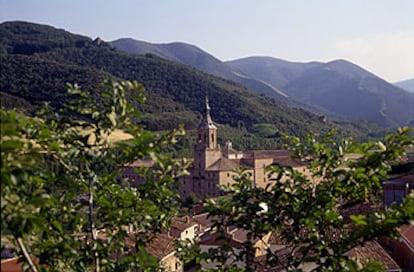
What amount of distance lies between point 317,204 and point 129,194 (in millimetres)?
1620

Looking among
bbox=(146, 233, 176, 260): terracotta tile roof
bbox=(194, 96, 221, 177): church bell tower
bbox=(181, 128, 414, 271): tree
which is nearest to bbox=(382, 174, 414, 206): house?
bbox=(146, 233, 176, 260): terracotta tile roof

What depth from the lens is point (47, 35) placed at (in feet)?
617

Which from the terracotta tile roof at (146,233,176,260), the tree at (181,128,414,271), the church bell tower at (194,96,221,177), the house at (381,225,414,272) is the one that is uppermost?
the tree at (181,128,414,271)

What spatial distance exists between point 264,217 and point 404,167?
110ft

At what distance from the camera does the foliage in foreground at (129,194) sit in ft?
11.5

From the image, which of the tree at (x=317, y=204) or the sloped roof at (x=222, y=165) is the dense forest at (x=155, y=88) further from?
the tree at (x=317, y=204)

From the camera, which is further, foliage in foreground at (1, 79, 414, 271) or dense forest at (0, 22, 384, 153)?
dense forest at (0, 22, 384, 153)

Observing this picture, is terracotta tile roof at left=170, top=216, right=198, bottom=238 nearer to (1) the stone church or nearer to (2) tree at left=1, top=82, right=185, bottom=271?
(2) tree at left=1, top=82, right=185, bottom=271

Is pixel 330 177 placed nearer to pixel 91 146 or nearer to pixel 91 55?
pixel 91 146

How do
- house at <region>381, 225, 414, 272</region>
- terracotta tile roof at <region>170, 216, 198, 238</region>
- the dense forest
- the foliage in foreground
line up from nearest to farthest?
1. the foliage in foreground
2. house at <region>381, 225, 414, 272</region>
3. terracotta tile roof at <region>170, 216, 198, 238</region>
4. the dense forest

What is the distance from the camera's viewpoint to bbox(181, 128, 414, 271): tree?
423 cm

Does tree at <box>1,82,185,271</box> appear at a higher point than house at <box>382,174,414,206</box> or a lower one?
higher

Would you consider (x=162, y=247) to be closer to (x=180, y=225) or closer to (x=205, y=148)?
(x=180, y=225)

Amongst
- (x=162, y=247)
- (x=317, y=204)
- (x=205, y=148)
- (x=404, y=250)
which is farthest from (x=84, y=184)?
(x=205, y=148)
